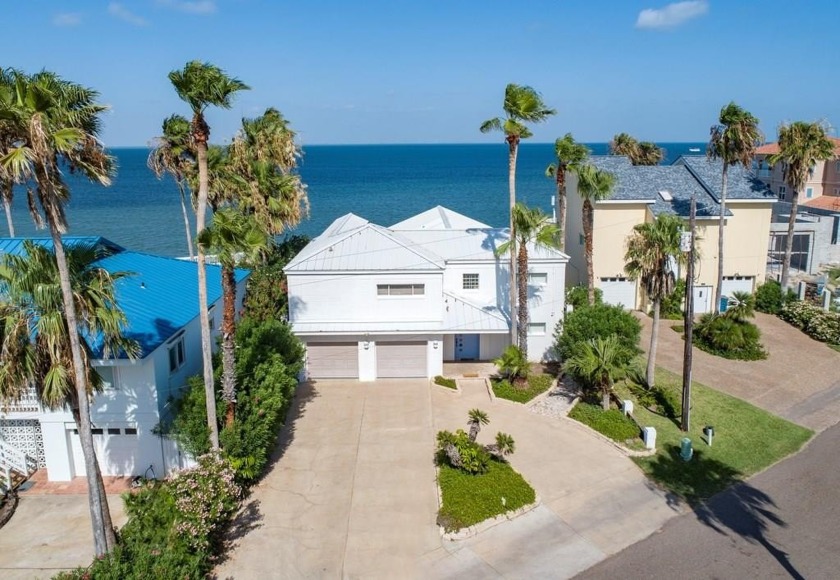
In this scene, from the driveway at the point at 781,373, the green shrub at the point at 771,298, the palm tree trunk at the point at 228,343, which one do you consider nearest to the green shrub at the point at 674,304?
the driveway at the point at 781,373

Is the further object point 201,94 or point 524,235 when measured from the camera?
point 524,235

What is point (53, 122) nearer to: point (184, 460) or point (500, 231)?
point (184, 460)

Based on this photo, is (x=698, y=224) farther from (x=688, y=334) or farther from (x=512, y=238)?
(x=688, y=334)

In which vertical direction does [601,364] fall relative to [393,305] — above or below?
below

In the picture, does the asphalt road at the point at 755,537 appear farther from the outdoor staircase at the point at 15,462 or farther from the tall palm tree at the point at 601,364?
the outdoor staircase at the point at 15,462

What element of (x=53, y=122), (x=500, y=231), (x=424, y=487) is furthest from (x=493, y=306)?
(x=53, y=122)

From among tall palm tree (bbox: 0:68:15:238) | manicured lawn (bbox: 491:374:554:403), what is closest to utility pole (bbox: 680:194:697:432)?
manicured lawn (bbox: 491:374:554:403)

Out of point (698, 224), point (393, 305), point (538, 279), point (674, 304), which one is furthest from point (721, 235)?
point (393, 305)
